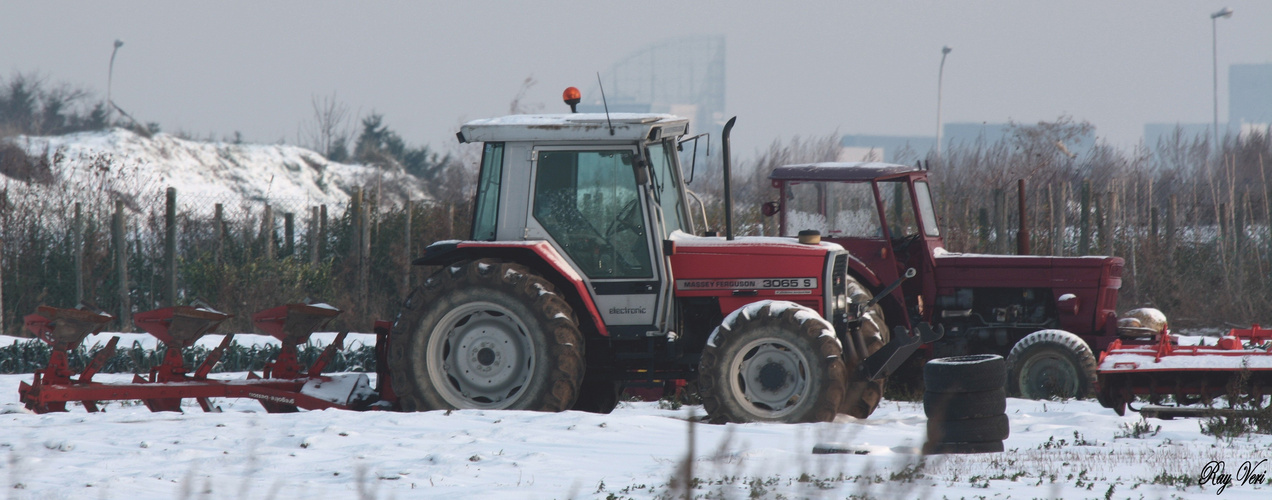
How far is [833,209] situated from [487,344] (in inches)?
150

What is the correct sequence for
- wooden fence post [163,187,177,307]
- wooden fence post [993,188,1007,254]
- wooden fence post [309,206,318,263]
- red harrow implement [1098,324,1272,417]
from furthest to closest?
wooden fence post [309,206,318,263], wooden fence post [993,188,1007,254], wooden fence post [163,187,177,307], red harrow implement [1098,324,1272,417]

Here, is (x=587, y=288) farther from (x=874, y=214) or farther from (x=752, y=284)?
(x=874, y=214)

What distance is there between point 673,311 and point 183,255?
987cm

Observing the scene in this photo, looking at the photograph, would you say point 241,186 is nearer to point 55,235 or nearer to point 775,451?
point 55,235

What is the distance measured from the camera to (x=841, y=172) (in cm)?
986

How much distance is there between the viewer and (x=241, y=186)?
127 ft

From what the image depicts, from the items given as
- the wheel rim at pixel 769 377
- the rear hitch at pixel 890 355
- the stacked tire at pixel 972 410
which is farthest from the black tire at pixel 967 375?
the wheel rim at pixel 769 377

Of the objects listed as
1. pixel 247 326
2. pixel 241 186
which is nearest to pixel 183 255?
pixel 247 326

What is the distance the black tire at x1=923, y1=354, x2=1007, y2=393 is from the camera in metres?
6.49

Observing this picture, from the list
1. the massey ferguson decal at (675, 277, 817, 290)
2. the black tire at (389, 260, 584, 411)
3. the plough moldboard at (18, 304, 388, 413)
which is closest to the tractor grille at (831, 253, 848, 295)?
the massey ferguson decal at (675, 277, 817, 290)

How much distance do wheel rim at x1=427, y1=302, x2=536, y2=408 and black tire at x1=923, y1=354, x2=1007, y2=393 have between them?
2.51 metres

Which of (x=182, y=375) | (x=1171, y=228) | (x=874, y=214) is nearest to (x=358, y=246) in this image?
(x=182, y=375)

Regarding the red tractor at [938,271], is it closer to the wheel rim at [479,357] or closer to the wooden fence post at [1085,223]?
the wheel rim at [479,357]

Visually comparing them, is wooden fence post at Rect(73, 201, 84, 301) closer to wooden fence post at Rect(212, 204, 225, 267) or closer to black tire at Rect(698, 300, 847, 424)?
wooden fence post at Rect(212, 204, 225, 267)
